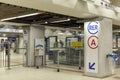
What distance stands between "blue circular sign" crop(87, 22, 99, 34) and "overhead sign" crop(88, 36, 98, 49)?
25cm

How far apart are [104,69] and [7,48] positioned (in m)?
5.28

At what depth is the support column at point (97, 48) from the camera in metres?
7.49

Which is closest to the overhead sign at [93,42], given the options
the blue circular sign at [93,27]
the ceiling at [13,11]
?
the blue circular sign at [93,27]

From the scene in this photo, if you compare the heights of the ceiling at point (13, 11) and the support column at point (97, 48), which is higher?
the ceiling at point (13, 11)

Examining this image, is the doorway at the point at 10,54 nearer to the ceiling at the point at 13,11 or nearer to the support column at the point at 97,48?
the ceiling at the point at 13,11

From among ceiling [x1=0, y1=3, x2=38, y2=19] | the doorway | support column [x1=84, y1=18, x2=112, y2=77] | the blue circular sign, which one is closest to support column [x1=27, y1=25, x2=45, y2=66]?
the doorway

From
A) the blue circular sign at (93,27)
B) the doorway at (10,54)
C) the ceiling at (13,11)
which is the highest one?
the ceiling at (13,11)

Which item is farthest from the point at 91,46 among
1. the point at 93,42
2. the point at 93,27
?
the point at 93,27

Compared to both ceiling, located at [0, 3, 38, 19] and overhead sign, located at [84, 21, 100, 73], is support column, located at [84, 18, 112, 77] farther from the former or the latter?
ceiling, located at [0, 3, 38, 19]

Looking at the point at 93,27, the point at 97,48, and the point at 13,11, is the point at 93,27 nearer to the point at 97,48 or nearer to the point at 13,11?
the point at 97,48

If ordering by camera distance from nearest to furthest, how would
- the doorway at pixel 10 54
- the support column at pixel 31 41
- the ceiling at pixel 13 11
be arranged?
the ceiling at pixel 13 11 → the doorway at pixel 10 54 → the support column at pixel 31 41

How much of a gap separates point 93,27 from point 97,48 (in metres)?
0.88

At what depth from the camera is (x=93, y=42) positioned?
25.1 feet

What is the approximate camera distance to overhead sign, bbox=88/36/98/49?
7.55 meters
